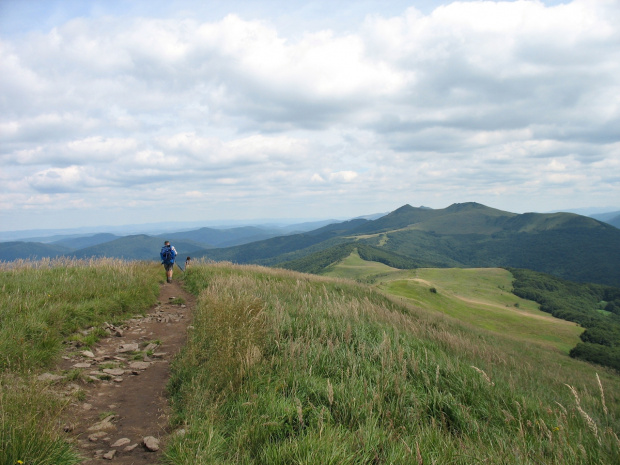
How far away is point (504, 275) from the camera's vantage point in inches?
5630

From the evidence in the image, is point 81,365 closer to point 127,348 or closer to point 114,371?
point 114,371

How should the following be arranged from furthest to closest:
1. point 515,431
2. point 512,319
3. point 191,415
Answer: point 512,319, point 515,431, point 191,415

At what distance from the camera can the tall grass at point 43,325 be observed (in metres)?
3.00

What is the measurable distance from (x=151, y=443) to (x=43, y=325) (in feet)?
13.9

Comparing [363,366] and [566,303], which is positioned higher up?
[363,366]

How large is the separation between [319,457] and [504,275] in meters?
166

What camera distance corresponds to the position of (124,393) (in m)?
5.06

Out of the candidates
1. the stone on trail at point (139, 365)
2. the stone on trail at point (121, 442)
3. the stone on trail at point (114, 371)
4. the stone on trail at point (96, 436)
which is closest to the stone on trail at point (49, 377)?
the stone on trail at point (114, 371)

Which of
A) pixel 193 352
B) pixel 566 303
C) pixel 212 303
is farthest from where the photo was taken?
pixel 566 303

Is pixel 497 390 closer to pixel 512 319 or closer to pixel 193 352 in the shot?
pixel 193 352

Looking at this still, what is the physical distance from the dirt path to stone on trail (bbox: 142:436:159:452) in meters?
0.01

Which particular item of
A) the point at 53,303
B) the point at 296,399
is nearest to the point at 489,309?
the point at 296,399

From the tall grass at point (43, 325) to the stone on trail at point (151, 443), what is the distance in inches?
28.5

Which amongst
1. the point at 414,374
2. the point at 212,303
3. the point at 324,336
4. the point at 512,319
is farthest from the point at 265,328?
the point at 512,319
